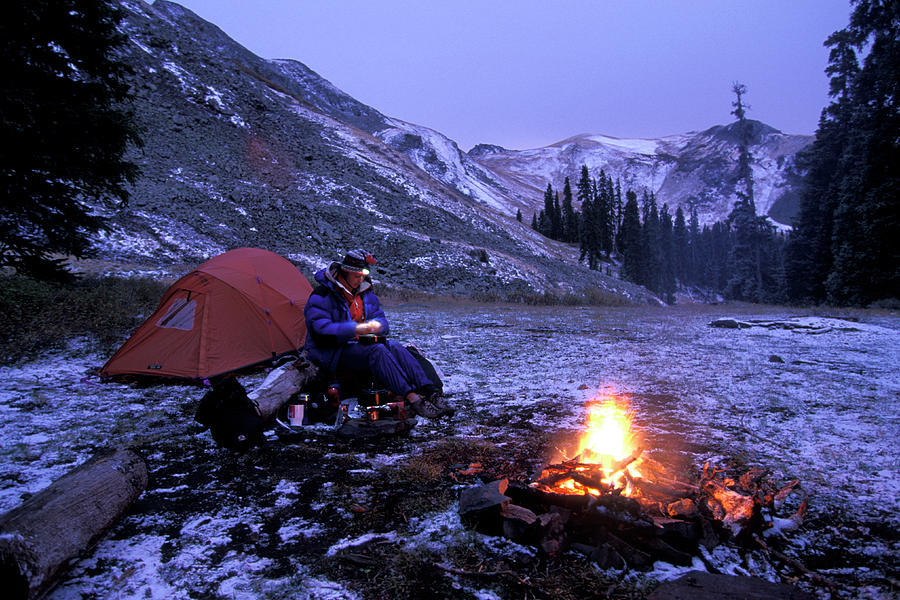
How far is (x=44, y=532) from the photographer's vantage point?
6.91 feet

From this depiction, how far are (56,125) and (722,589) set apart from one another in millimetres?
11040

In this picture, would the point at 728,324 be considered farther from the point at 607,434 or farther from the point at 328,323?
the point at 328,323

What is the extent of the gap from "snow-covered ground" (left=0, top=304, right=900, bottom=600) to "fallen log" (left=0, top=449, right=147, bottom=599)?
15 centimetres

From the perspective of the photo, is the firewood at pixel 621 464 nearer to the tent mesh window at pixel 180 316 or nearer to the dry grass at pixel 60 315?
the tent mesh window at pixel 180 316

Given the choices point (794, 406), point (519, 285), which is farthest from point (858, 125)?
point (794, 406)

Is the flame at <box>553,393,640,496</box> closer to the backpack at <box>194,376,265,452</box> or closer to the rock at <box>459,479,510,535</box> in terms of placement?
the rock at <box>459,479,510,535</box>

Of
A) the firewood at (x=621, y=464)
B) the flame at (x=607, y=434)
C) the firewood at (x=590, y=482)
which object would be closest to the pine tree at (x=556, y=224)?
the flame at (x=607, y=434)

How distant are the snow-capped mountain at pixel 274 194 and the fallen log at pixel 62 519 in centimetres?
1991

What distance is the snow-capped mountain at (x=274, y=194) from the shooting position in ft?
78.7

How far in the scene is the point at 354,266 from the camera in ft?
17.6

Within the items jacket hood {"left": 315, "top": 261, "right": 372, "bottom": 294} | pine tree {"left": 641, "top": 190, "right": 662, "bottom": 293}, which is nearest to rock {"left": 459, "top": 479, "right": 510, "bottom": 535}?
jacket hood {"left": 315, "top": 261, "right": 372, "bottom": 294}

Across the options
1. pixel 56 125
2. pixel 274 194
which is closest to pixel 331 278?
pixel 56 125

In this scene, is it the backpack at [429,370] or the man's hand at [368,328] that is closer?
the man's hand at [368,328]

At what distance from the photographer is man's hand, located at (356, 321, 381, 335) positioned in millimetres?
5039
